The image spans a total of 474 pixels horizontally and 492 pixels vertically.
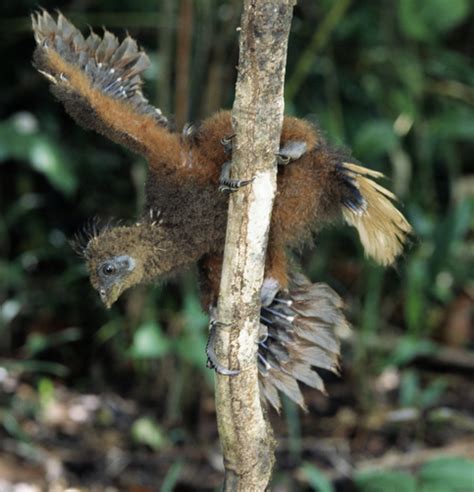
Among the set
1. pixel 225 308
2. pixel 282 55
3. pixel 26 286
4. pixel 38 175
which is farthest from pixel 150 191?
pixel 38 175

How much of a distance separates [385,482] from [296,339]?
143 cm

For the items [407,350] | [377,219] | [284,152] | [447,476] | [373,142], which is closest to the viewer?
[284,152]

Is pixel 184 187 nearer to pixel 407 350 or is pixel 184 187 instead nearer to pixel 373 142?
pixel 373 142

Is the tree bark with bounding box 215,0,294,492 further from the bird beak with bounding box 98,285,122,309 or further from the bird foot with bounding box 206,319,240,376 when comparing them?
the bird beak with bounding box 98,285,122,309

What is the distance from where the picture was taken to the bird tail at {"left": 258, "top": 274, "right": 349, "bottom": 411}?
2.42 meters

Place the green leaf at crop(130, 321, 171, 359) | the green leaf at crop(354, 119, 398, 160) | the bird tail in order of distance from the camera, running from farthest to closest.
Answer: the green leaf at crop(354, 119, 398, 160) < the green leaf at crop(130, 321, 171, 359) < the bird tail

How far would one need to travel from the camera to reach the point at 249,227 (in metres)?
2.05

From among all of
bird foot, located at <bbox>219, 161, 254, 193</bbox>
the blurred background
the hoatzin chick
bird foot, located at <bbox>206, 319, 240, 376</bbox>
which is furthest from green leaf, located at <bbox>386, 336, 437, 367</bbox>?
bird foot, located at <bbox>219, 161, 254, 193</bbox>

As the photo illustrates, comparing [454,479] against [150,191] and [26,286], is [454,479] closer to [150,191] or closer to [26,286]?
[150,191]

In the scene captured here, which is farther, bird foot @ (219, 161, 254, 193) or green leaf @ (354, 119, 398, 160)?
green leaf @ (354, 119, 398, 160)

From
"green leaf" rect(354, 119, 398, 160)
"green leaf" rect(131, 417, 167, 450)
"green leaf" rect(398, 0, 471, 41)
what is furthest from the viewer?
"green leaf" rect(398, 0, 471, 41)

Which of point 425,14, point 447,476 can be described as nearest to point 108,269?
point 447,476

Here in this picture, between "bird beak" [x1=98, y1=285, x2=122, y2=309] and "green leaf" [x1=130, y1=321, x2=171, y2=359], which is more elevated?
"green leaf" [x1=130, y1=321, x2=171, y2=359]

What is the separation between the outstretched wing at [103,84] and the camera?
7.27 ft
